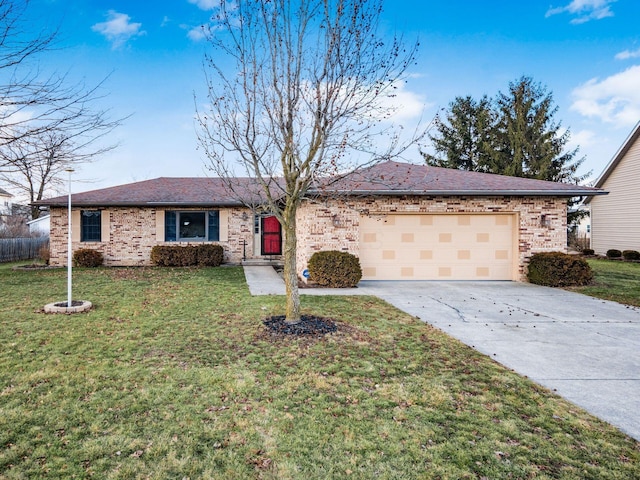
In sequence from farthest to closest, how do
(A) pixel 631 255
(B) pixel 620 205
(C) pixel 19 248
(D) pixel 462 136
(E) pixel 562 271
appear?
(D) pixel 462 136
(B) pixel 620 205
(C) pixel 19 248
(A) pixel 631 255
(E) pixel 562 271

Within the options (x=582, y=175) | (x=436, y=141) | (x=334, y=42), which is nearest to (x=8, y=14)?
(x=334, y=42)

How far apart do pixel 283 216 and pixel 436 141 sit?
26952 millimetres

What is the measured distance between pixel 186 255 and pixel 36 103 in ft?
32.0

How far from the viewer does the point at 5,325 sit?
5.61 meters

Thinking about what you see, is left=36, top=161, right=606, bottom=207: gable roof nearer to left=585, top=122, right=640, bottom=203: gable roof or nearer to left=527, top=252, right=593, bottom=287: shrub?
left=527, top=252, right=593, bottom=287: shrub

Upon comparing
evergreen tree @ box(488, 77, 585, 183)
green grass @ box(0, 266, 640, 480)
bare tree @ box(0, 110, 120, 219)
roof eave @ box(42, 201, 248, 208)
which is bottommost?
green grass @ box(0, 266, 640, 480)

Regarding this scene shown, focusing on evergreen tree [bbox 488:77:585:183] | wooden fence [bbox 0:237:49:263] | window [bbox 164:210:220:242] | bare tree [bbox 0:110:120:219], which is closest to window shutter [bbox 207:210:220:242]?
window [bbox 164:210:220:242]

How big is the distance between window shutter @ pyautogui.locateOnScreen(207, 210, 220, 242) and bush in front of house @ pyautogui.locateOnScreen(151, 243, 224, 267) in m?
0.65

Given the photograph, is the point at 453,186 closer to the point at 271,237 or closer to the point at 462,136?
the point at 271,237

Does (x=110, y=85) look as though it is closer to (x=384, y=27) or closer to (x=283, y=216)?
(x=283, y=216)

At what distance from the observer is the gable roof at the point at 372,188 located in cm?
927

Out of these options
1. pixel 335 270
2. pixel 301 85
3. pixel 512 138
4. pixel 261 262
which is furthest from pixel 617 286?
pixel 512 138

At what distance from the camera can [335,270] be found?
954 cm

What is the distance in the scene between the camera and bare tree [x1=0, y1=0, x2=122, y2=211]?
472 cm
